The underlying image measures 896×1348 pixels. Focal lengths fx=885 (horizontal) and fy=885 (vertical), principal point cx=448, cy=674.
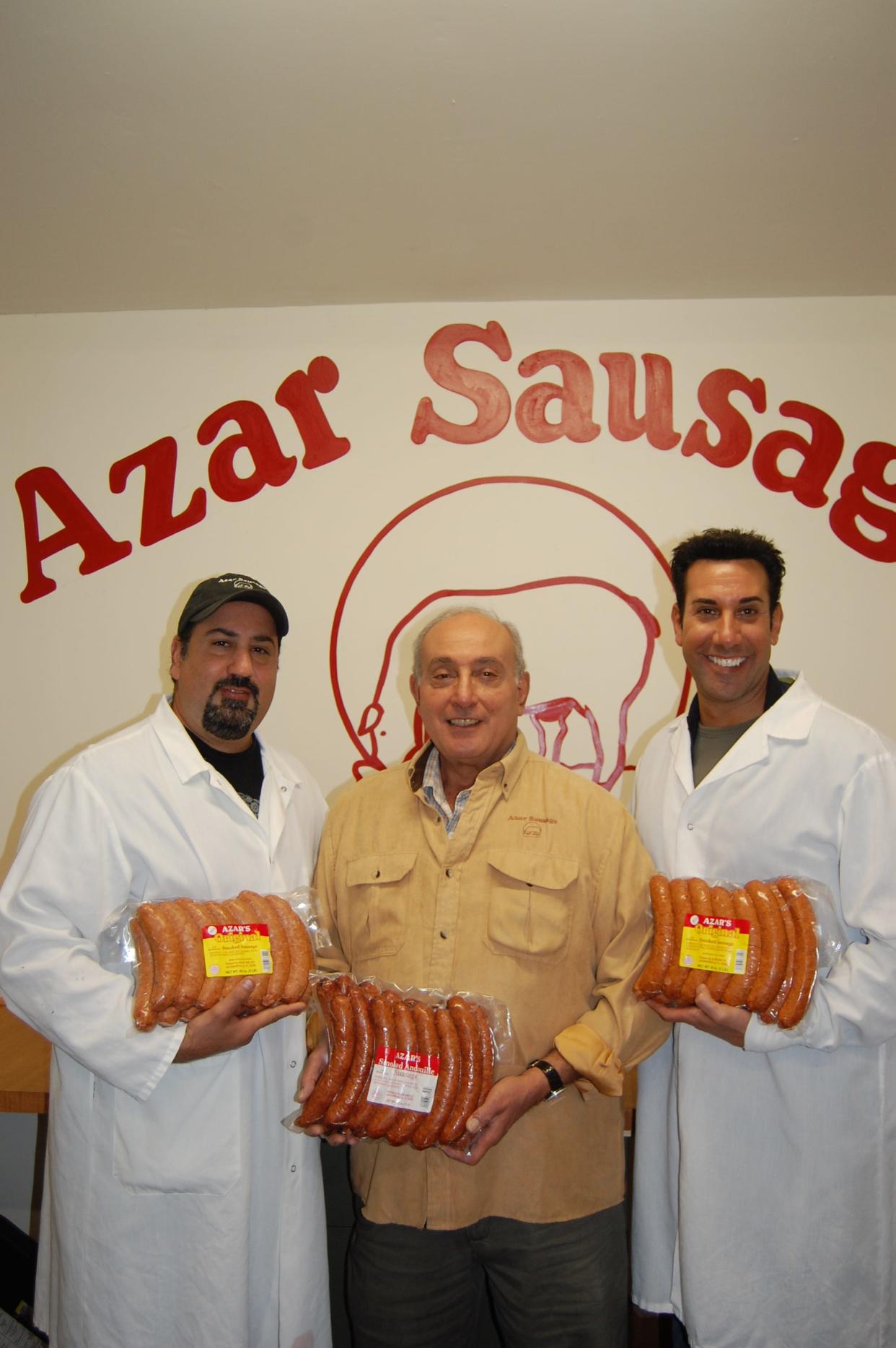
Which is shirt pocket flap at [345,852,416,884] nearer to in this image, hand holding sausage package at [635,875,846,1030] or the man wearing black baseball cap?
the man wearing black baseball cap

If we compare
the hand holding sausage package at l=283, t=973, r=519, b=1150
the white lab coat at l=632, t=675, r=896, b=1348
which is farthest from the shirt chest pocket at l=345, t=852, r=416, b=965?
the white lab coat at l=632, t=675, r=896, b=1348

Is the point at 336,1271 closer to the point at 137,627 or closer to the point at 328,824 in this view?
the point at 328,824

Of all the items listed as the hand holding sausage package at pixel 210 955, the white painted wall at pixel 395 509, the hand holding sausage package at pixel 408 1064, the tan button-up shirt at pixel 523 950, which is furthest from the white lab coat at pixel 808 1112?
the white painted wall at pixel 395 509

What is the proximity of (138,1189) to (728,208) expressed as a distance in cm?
353

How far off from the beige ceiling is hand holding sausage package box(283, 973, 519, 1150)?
97.4 inches

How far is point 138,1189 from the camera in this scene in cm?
220

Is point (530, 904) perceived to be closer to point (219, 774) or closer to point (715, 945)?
point (715, 945)

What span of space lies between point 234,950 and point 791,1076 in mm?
1457

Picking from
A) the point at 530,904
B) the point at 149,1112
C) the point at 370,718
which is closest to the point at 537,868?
the point at 530,904

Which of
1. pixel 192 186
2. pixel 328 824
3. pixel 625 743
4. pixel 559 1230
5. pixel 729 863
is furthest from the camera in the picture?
pixel 625 743

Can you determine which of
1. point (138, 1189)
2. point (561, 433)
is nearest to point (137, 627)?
point (561, 433)

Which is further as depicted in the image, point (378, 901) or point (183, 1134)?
point (378, 901)

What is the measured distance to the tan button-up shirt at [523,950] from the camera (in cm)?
219

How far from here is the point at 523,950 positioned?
2.26 meters
